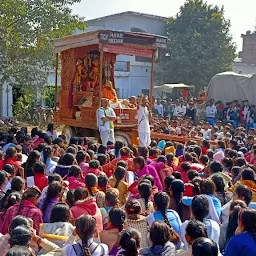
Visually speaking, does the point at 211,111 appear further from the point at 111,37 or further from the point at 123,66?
the point at 123,66

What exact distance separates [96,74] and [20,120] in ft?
28.4

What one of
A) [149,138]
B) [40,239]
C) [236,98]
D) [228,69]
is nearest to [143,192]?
→ [40,239]

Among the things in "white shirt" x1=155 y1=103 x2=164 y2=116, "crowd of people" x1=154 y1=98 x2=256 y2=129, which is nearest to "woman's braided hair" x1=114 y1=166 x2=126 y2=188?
"crowd of people" x1=154 y1=98 x2=256 y2=129

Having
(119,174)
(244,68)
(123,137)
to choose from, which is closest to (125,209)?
(119,174)

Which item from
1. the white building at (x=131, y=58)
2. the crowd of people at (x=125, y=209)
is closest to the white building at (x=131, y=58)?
the white building at (x=131, y=58)

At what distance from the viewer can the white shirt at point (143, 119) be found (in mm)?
12695

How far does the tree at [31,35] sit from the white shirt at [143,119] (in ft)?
17.1

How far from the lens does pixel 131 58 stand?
30.8 metres

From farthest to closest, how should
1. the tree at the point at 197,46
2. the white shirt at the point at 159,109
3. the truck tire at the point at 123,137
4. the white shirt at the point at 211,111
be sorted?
the tree at the point at 197,46, the white shirt at the point at 159,109, the white shirt at the point at 211,111, the truck tire at the point at 123,137

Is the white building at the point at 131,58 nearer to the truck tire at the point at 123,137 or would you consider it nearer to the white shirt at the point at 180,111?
the white shirt at the point at 180,111

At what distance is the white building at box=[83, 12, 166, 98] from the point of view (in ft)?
101

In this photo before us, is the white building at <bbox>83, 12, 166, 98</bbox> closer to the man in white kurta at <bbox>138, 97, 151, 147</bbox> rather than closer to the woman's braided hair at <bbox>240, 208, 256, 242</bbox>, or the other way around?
the man in white kurta at <bbox>138, 97, 151, 147</bbox>

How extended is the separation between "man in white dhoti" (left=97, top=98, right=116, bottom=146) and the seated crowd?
3947 mm

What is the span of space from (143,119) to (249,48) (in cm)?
2483
